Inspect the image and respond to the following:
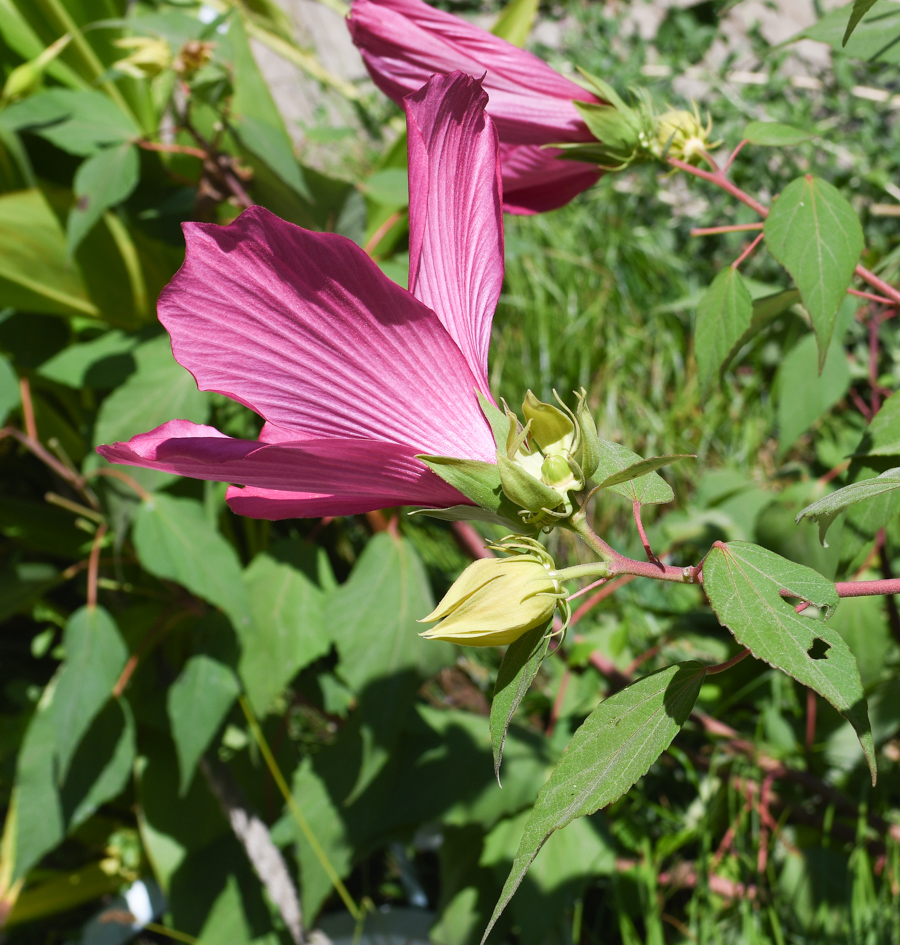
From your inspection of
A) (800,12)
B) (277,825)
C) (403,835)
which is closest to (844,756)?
(403,835)

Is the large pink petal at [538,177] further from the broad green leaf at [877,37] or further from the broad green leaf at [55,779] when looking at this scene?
the broad green leaf at [55,779]

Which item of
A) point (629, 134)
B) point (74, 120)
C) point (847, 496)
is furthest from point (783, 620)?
point (74, 120)

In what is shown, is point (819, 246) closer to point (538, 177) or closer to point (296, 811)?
point (538, 177)

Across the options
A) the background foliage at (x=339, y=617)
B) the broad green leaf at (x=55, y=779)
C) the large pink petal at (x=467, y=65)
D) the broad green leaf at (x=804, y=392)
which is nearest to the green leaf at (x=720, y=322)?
the background foliage at (x=339, y=617)

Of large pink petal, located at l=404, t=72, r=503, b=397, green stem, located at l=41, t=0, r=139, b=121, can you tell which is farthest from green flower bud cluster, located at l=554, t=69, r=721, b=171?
green stem, located at l=41, t=0, r=139, b=121

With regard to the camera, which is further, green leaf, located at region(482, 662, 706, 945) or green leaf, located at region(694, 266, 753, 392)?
green leaf, located at region(694, 266, 753, 392)

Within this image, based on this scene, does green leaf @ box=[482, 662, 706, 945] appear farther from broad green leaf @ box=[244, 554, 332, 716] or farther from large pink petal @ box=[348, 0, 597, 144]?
broad green leaf @ box=[244, 554, 332, 716]
